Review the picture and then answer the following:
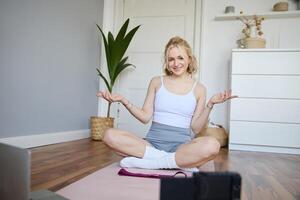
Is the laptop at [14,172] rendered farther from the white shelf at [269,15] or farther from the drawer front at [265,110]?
the white shelf at [269,15]

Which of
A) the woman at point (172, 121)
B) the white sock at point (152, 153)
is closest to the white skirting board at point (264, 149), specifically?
the woman at point (172, 121)

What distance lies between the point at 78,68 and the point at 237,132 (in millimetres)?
1794

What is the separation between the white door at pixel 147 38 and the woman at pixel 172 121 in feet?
6.34

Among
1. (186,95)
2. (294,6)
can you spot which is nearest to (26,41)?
(186,95)

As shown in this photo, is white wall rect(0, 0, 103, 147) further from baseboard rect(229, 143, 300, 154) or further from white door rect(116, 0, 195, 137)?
baseboard rect(229, 143, 300, 154)

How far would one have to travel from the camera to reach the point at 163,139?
1.67 m

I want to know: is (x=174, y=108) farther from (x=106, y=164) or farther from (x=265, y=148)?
(x=265, y=148)

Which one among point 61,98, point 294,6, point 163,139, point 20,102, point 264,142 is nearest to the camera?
→ point 163,139

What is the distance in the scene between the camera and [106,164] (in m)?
1.82

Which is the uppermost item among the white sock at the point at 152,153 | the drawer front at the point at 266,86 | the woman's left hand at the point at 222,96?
the drawer front at the point at 266,86

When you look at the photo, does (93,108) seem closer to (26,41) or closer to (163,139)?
(26,41)

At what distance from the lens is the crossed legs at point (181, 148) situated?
4.87 feet

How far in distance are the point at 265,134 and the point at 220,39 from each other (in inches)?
50.2

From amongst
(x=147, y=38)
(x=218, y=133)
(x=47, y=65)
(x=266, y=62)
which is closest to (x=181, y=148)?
(x=47, y=65)
